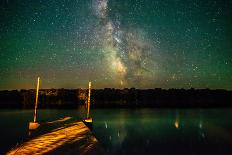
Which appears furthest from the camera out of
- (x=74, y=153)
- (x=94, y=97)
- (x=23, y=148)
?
(x=94, y=97)

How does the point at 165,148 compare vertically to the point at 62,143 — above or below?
below

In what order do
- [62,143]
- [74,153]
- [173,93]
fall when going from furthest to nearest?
[173,93], [62,143], [74,153]

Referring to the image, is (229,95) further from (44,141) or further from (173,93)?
(44,141)

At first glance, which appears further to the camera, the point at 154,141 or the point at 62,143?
the point at 154,141

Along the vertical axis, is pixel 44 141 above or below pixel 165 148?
above

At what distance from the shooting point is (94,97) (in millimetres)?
143125

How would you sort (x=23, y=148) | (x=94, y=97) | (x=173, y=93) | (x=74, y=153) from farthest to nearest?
(x=173, y=93)
(x=94, y=97)
(x=23, y=148)
(x=74, y=153)

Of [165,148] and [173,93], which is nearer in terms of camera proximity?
[165,148]

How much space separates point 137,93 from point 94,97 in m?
24.9

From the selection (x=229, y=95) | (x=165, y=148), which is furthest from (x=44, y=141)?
(x=229, y=95)

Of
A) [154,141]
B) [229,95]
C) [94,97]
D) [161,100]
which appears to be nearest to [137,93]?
[161,100]

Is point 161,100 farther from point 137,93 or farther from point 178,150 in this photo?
point 178,150

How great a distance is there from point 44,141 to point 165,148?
932cm

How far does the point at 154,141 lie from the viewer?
22812mm
